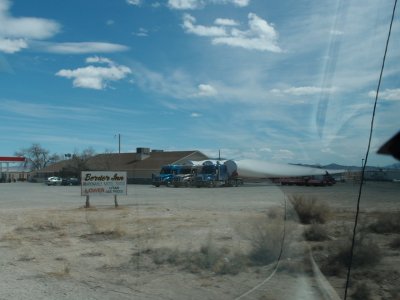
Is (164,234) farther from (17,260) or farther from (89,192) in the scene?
(89,192)

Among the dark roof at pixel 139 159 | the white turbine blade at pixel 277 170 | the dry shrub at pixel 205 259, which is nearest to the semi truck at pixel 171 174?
the dark roof at pixel 139 159

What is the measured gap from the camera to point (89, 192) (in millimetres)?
27391

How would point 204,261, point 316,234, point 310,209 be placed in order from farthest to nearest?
point 310,209, point 316,234, point 204,261

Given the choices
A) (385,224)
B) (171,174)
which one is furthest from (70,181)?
(385,224)

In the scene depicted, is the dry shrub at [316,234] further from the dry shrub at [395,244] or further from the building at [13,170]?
the building at [13,170]

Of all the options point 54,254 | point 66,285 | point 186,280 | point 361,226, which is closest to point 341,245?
point 361,226

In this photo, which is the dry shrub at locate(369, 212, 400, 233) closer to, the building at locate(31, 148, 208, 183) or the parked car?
the building at locate(31, 148, 208, 183)

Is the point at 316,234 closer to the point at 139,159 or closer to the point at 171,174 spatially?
the point at 171,174

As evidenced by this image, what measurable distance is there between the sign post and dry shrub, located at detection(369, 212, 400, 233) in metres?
18.5

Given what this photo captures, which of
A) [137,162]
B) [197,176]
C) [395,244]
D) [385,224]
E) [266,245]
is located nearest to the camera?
[395,244]

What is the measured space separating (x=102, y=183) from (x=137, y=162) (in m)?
56.8

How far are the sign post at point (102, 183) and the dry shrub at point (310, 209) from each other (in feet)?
42.3

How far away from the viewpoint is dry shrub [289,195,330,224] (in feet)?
49.8

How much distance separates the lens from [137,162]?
8456 cm
